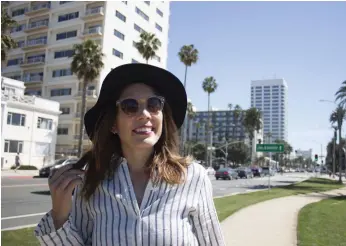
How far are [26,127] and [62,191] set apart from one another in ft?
130

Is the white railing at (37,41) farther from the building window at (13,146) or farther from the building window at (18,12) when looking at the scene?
the building window at (13,146)

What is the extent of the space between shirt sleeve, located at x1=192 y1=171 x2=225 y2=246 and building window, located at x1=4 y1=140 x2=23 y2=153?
38189 mm

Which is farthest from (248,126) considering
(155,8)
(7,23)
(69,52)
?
(7,23)

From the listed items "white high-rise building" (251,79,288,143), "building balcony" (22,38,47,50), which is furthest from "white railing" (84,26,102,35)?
"white high-rise building" (251,79,288,143)

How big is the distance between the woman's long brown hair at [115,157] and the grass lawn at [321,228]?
5.98m

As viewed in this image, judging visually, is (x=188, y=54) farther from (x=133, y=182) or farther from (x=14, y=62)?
(x=133, y=182)

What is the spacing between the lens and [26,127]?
38.1 m

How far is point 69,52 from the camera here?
5281 centimetres

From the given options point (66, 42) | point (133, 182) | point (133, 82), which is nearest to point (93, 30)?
point (66, 42)

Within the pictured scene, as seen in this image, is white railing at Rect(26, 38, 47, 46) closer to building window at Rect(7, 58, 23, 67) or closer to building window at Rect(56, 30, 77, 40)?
building window at Rect(56, 30, 77, 40)

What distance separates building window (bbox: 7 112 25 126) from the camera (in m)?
35.8

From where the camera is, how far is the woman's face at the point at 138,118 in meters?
1.92

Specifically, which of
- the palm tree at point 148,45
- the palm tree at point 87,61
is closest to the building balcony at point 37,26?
the palm tree at point 148,45

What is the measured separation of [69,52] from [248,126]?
169 ft
